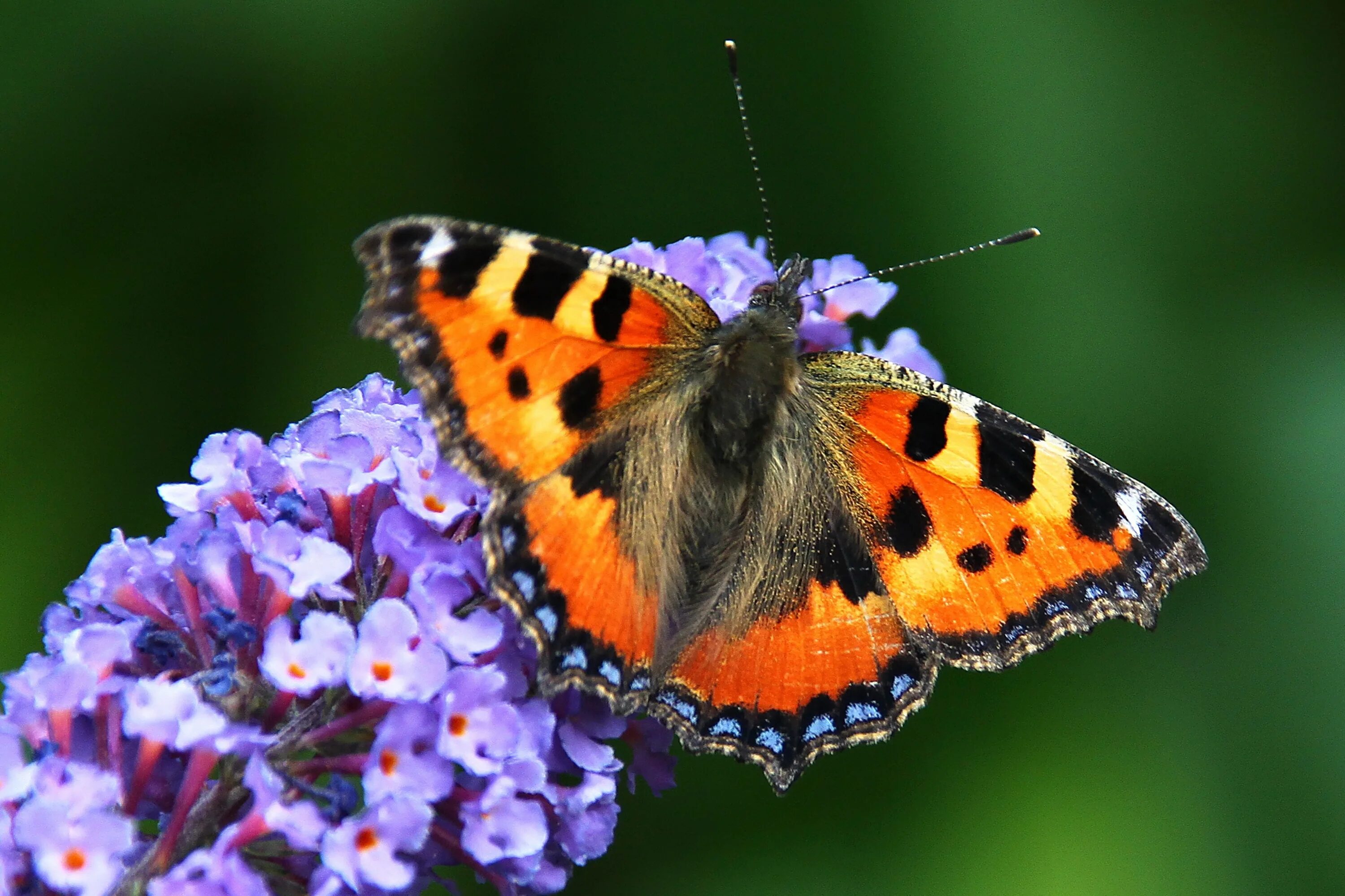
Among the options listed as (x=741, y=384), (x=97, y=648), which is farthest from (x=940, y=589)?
(x=97, y=648)

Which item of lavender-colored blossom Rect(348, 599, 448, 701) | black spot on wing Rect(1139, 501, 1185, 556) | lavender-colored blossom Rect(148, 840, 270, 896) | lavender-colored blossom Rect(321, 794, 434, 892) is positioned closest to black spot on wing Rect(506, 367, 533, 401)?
lavender-colored blossom Rect(348, 599, 448, 701)

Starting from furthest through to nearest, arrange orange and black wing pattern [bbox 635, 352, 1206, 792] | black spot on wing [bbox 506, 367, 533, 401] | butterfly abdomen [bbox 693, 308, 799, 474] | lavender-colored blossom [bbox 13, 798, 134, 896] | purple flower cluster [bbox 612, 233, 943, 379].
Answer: purple flower cluster [bbox 612, 233, 943, 379] → butterfly abdomen [bbox 693, 308, 799, 474] → orange and black wing pattern [bbox 635, 352, 1206, 792] → black spot on wing [bbox 506, 367, 533, 401] → lavender-colored blossom [bbox 13, 798, 134, 896]

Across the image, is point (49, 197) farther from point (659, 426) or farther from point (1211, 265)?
point (1211, 265)

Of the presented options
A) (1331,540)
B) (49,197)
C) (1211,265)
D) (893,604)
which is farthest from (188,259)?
(1331,540)

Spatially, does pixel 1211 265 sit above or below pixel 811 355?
below

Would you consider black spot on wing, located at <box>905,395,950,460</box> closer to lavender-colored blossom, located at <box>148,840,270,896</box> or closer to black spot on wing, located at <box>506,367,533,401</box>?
black spot on wing, located at <box>506,367,533,401</box>

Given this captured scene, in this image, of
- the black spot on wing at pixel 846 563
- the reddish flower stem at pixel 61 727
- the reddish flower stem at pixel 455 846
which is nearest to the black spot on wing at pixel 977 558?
the black spot on wing at pixel 846 563

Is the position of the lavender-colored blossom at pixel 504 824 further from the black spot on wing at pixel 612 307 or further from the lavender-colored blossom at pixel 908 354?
the lavender-colored blossom at pixel 908 354
